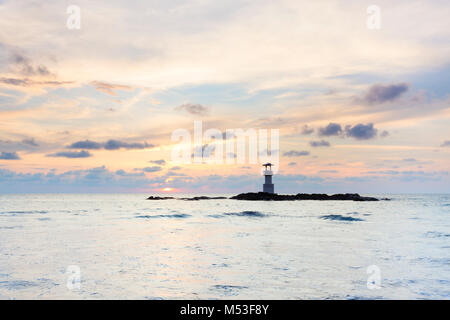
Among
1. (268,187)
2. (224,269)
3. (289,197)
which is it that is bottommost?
(289,197)

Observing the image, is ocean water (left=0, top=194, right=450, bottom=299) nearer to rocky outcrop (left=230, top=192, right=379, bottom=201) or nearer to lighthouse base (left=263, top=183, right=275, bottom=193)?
lighthouse base (left=263, top=183, right=275, bottom=193)

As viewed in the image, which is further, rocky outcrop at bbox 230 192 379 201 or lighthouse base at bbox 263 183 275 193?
rocky outcrop at bbox 230 192 379 201

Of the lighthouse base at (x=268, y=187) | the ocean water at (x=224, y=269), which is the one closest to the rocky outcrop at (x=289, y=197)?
the lighthouse base at (x=268, y=187)

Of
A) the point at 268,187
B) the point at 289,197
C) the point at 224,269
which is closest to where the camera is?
the point at 224,269

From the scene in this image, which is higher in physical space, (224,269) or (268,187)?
(268,187)

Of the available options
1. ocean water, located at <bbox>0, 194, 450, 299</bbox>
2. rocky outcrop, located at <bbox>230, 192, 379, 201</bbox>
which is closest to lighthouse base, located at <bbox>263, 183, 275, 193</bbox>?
rocky outcrop, located at <bbox>230, 192, 379, 201</bbox>

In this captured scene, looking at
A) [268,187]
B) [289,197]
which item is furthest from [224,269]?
[289,197]

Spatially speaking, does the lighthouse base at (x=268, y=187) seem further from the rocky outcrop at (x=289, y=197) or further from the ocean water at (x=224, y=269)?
the ocean water at (x=224, y=269)

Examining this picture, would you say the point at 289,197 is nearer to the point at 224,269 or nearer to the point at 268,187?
the point at 268,187

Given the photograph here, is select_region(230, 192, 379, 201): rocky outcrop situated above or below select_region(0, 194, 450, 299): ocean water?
below

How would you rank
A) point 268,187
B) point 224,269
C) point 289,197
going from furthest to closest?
point 289,197
point 268,187
point 224,269
